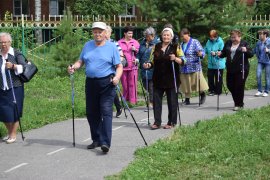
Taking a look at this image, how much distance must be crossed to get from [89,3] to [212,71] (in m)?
Result: 15.7

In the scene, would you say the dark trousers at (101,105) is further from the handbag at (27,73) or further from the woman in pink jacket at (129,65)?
the woman in pink jacket at (129,65)

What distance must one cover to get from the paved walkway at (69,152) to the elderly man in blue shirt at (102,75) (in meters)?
0.36

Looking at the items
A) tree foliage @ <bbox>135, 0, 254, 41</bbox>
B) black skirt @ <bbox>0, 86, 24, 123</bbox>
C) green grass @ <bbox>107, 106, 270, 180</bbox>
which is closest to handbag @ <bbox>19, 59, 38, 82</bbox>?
black skirt @ <bbox>0, 86, 24, 123</bbox>

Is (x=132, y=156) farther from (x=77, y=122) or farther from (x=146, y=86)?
(x=146, y=86)

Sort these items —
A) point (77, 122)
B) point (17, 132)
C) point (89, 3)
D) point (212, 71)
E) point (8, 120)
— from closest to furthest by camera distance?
1. point (8, 120)
2. point (17, 132)
3. point (77, 122)
4. point (212, 71)
5. point (89, 3)

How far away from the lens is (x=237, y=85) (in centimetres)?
1133

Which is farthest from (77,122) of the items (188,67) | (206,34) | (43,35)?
(43,35)

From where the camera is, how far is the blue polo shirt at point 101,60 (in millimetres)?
7578

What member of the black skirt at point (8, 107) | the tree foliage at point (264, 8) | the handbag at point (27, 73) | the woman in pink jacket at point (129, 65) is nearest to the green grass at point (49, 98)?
the woman in pink jacket at point (129, 65)

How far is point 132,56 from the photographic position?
1150 cm

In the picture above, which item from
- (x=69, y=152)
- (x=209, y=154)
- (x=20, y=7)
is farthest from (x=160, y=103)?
(x=20, y=7)

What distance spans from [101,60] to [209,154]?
80.0 inches

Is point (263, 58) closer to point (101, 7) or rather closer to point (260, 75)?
point (260, 75)

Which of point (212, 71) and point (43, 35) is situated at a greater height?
point (43, 35)
